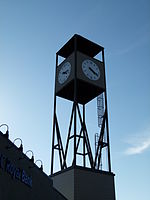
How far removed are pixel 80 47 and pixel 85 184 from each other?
1287cm

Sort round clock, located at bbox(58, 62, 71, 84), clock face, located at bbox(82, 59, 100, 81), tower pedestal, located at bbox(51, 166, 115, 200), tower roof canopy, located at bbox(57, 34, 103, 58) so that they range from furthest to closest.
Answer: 1. tower roof canopy, located at bbox(57, 34, 103, 58)
2. round clock, located at bbox(58, 62, 71, 84)
3. clock face, located at bbox(82, 59, 100, 81)
4. tower pedestal, located at bbox(51, 166, 115, 200)

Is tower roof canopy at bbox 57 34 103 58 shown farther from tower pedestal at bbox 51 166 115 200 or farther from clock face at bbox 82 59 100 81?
tower pedestal at bbox 51 166 115 200

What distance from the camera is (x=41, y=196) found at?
50.3 ft

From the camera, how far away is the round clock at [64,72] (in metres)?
25.9

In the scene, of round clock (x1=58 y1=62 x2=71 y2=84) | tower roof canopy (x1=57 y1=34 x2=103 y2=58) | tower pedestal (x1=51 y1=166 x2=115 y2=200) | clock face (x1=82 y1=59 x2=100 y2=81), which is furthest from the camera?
tower roof canopy (x1=57 y1=34 x2=103 y2=58)

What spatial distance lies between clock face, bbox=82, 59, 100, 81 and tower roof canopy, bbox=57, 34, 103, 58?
Result: 1.97 metres

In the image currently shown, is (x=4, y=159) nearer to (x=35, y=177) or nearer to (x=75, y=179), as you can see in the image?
(x=35, y=177)

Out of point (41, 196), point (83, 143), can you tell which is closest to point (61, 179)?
point (83, 143)

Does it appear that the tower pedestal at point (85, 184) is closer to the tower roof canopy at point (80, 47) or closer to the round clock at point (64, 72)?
the round clock at point (64, 72)

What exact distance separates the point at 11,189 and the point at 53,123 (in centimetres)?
1498

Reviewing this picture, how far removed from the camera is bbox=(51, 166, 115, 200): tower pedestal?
20.9 meters

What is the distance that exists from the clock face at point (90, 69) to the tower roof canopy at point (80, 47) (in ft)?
6.46

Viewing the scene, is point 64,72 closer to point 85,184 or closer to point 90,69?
point 90,69

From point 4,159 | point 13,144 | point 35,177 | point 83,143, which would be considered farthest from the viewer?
point 83,143
